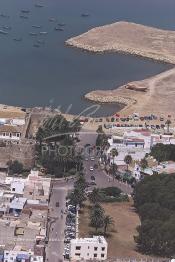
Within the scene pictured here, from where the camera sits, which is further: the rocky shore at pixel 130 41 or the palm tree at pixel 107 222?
the rocky shore at pixel 130 41

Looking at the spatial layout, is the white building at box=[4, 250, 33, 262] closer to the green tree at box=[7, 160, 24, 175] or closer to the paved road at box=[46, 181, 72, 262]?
the paved road at box=[46, 181, 72, 262]

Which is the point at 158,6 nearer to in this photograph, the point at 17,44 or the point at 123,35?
the point at 123,35

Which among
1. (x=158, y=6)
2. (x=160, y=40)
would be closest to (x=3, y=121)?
(x=160, y=40)

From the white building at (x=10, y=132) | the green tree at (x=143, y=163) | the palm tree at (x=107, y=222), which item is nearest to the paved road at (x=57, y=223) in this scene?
the palm tree at (x=107, y=222)

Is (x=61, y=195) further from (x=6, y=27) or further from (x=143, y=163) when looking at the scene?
(x=6, y=27)

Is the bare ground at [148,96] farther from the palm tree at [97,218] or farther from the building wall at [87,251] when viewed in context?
the building wall at [87,251]
